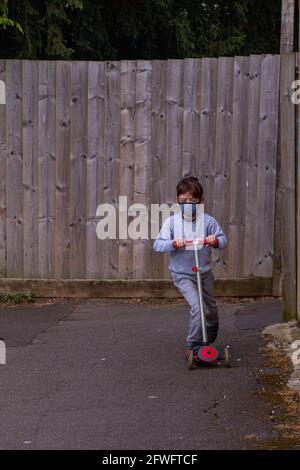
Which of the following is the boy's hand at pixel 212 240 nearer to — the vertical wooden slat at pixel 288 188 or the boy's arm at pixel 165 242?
the boy's arm at pixel 165 242

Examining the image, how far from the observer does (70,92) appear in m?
8.62

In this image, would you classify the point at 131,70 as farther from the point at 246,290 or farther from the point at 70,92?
the point at 246,290

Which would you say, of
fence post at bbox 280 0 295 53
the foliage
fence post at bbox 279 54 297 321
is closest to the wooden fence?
fence post at bbox 280 0 295 53

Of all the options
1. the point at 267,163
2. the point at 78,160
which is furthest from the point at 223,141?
the point at 78,160

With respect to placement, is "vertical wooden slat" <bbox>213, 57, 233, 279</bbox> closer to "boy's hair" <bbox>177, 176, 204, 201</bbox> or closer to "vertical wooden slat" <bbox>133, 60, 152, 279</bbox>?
"vertical wooden slat" <bbox>133, 60, 152, 279</bbox>

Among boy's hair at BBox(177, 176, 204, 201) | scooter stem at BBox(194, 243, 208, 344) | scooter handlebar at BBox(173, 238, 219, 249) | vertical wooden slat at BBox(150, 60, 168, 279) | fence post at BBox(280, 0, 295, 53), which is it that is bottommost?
scooter stem at BBox(194, 243, 208, 344)

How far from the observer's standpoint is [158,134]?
28.2 ft

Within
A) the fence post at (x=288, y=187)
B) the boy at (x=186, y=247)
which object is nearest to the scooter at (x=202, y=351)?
the boy at (x=186, y=247)

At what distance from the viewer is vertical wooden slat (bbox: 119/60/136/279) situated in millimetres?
8562

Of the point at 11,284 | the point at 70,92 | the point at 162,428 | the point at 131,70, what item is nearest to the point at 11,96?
the point at 70,92

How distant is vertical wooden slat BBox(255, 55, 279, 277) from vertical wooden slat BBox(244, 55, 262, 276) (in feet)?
0.11

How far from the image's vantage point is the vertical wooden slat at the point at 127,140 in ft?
28.1

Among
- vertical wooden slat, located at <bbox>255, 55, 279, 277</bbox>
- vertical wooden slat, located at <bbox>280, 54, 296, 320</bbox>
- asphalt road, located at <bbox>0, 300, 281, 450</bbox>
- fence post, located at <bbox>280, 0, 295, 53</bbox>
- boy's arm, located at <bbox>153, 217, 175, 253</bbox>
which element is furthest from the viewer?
vertical wooden slat, located at <bbox>255, 55, 279, 277</bbox>

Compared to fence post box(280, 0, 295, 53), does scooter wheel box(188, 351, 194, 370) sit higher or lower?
lower
